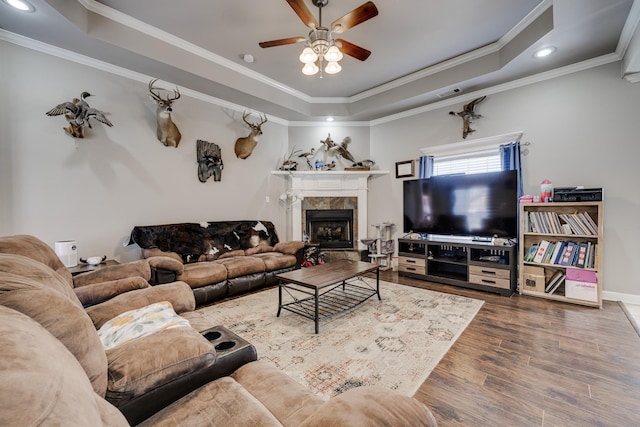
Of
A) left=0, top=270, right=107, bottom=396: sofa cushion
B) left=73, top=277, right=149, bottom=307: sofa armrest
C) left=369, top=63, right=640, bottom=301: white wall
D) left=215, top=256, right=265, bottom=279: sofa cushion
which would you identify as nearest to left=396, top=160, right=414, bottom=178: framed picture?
left=369, top=63, right=640, bottom=301: white wall

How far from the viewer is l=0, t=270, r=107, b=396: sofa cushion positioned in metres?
0.78

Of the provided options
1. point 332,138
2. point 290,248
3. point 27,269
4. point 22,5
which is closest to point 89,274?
point 27,269

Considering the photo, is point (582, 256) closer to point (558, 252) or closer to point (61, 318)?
point (558, 252)

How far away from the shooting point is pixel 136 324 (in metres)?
1.44

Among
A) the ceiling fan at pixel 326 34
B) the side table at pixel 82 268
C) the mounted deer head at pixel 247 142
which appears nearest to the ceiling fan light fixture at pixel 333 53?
the ceiling fan at pixel 326 34

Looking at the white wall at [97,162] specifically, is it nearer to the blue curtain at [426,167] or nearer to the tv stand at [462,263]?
the tv stand at [462,263]

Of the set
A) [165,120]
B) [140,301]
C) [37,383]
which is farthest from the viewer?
[165,120]

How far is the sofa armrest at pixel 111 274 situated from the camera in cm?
214

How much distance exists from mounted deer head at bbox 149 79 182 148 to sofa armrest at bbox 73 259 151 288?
2161 millimetres

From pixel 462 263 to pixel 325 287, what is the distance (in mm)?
2223

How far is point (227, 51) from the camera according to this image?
370cm

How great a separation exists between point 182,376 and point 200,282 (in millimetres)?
2337

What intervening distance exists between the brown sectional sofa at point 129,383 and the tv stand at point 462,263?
3584 millimetres

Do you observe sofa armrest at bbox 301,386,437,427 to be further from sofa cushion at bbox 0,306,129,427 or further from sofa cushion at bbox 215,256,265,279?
sofa cushion at bbox 215,256,265,279
